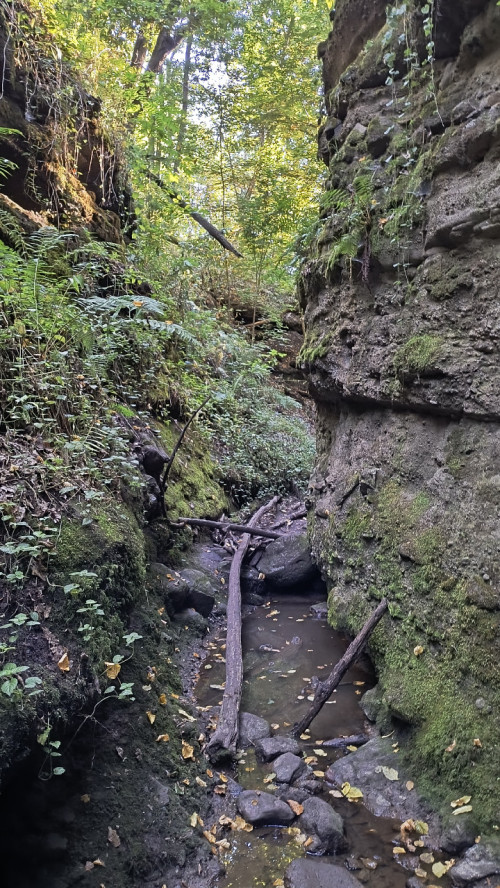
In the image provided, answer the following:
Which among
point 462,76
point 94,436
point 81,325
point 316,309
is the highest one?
point 462,76

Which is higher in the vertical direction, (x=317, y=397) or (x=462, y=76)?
(x=462, y=76)

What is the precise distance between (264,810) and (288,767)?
44 centimetres

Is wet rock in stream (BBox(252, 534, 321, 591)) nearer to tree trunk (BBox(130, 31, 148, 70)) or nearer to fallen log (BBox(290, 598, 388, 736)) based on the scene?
fallen log (BBox(290, 598, 388, 736))

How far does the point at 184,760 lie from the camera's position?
3.75 m

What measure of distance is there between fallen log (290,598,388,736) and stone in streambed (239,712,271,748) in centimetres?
24

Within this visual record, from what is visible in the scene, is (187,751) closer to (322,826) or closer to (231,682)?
(231,682)

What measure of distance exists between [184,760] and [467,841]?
191cm

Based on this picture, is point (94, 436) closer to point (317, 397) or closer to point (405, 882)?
point (317, 397)

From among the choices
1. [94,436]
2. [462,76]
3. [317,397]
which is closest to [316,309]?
[317,397]

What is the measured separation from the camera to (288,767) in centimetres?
379

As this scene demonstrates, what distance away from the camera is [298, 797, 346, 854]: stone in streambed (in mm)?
3158

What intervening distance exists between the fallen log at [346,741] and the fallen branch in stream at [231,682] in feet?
2.49

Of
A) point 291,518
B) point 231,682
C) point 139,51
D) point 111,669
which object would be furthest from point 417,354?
point 139,51

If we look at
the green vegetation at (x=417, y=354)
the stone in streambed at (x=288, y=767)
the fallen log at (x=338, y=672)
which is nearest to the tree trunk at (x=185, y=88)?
the green vegetation at (x=417, y=354)
